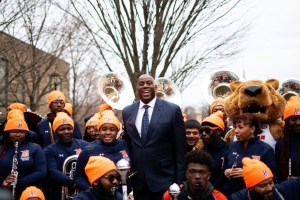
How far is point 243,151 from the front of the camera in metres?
5.42

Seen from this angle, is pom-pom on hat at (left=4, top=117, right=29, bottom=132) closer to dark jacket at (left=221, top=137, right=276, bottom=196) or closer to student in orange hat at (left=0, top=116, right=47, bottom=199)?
student in orange hat at (left=0, top=116, right=47, bottom=199)

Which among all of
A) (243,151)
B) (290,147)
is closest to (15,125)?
(243,151)

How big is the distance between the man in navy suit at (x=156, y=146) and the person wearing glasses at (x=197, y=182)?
1.27 ft

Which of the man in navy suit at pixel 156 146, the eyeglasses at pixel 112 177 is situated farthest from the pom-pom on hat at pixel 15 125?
the eyeglasses at pixel 112 177

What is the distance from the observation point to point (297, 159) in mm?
5406

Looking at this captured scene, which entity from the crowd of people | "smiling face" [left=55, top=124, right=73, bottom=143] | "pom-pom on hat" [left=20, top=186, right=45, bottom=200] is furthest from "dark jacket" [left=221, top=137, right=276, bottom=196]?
"smiling face" [left=55, top=124, right=73, bottom=143]

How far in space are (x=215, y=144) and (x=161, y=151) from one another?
40.4 inches

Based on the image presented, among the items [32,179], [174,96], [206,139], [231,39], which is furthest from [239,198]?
[231,39]

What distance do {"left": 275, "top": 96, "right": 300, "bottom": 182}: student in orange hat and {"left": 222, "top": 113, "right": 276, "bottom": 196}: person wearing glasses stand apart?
21 centimetres

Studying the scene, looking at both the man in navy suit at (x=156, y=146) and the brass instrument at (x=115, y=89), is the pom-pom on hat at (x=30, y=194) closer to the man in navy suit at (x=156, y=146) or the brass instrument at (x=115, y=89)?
the man in navy suit at (x=156, y=146)

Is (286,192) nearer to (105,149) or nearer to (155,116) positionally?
(155,116)

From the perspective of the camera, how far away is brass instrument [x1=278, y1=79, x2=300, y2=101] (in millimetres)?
8086

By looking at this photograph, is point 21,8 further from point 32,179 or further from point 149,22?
point 32,179

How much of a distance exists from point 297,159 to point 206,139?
1269 mm
